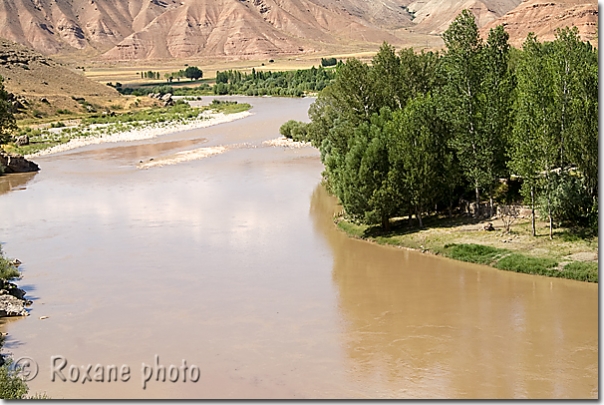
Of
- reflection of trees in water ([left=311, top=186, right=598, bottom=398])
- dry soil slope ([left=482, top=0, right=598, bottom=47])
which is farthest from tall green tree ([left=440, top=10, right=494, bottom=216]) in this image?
dry soil slope ([left=482, top=0, right=598, bottom=47])

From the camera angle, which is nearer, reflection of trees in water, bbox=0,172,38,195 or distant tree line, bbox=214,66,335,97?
reflection of trees in water, bbox=0,172,38,195

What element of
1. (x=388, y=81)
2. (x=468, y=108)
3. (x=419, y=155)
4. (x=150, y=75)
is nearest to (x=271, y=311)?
(x=419, y=155)

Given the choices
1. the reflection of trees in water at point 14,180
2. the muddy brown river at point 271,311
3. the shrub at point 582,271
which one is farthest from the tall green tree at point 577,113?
the reflection of trees in water at point 14,180

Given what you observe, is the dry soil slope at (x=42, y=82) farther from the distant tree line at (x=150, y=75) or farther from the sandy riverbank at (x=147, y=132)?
the distant tree line at (x=150, y=75)

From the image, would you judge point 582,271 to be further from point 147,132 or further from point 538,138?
point 147,132

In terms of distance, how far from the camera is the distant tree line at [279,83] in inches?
4299

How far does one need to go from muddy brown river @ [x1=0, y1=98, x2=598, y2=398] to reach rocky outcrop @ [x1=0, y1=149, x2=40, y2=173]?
39.3 ft

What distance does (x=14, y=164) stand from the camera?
4712 centimetres

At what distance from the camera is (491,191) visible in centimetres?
2823

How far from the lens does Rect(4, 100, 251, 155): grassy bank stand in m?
61.1

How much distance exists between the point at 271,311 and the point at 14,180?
2864 cm

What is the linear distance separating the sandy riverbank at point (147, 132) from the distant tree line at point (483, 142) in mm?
32021

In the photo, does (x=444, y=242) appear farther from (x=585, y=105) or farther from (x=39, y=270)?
(x=39, y=270)

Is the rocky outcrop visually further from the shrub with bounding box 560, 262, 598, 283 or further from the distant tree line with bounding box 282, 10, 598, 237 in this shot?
the shrub with bounding box 560, 262, 598, 283
